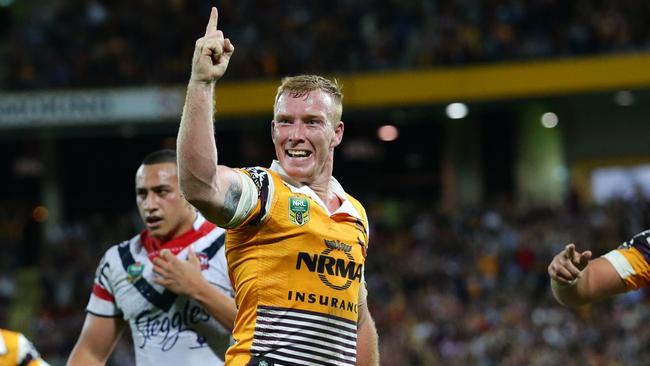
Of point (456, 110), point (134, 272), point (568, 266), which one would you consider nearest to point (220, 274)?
point (134, 272)

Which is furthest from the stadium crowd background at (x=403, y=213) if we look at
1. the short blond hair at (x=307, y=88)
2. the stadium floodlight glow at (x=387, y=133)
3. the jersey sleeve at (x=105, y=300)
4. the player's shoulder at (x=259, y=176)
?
the player's shoulder at (x=259, y=176)

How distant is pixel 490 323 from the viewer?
16.1 meters

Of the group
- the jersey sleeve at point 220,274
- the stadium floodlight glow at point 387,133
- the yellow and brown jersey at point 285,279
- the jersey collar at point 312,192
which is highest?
the stadium floodlight glow at point 387,133

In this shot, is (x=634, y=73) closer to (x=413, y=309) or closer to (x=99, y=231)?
(x=413, y=309)

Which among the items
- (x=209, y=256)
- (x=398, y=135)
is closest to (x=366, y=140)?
(x=398, y=135)

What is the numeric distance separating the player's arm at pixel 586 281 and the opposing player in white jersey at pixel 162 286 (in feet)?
5.18

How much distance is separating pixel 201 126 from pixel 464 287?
14.2 metres

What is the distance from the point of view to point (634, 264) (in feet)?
16.6

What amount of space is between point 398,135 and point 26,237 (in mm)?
8415

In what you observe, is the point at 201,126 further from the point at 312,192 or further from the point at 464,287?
the point at 464,287

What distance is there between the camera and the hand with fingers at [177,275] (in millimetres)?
5422

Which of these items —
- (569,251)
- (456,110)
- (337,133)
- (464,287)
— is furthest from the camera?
(456,110)

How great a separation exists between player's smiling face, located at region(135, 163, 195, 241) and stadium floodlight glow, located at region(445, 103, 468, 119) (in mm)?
16386

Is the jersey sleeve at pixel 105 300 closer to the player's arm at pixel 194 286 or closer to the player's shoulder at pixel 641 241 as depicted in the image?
the player's arm at pixel 194 286
